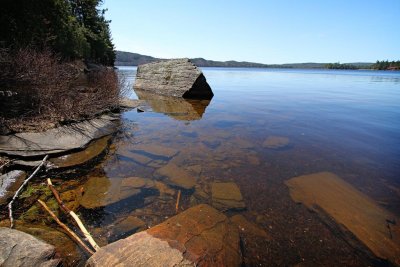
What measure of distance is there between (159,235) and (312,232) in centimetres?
229

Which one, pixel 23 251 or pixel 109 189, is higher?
pixel 23 251

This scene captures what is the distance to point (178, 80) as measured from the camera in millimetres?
17594

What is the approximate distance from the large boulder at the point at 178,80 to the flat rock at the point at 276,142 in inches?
371

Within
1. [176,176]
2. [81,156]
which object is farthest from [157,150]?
[81,156]

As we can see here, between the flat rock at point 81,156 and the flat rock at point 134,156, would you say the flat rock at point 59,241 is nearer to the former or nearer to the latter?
the flat rock at point 81,156

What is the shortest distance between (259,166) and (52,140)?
5.10 m

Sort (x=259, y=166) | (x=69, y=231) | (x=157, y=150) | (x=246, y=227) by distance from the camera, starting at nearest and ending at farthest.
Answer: (x=69, y=231), (x=246, y=227), (x=259, y=166), (x=157, y=150)

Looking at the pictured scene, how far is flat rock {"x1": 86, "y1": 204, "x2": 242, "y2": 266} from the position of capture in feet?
9.04

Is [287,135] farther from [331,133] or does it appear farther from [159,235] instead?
[159,235]

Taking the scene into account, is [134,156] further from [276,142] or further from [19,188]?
[276,142]

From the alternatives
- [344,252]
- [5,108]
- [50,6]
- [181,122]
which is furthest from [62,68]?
[344,252]

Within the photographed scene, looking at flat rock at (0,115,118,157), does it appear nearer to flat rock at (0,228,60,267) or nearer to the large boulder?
flat rock at (0,228,60,267)

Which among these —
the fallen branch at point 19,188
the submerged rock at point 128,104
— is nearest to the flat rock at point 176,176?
the fallen branch at point 19,188

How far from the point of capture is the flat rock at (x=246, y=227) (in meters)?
3.72
